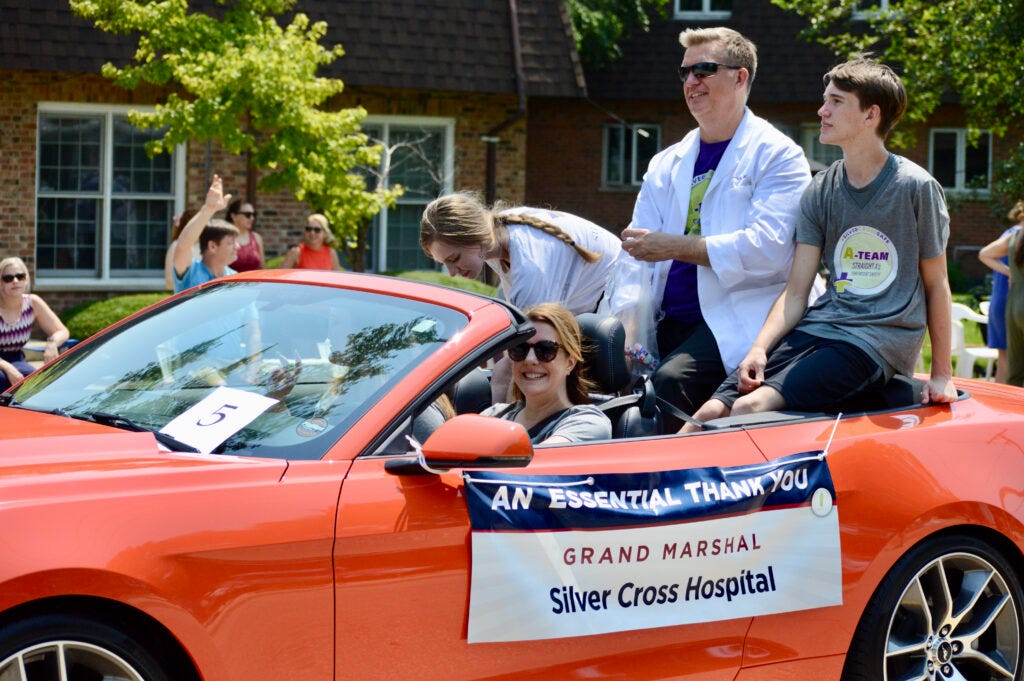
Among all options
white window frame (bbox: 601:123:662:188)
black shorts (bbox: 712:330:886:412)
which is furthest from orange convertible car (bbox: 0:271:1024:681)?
white window frame (bbox: 601:123:662:188)

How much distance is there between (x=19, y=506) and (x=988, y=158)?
81.9ft

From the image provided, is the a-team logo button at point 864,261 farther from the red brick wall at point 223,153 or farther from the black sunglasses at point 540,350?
the red brick wall at point 223,153

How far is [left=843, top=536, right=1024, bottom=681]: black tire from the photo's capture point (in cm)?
441

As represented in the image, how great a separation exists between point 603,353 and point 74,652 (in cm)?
218

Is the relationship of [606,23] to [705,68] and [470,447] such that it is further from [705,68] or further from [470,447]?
[470,447]

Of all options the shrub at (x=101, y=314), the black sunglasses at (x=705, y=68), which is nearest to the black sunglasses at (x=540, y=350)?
the black sunglasses at (x=705, y=68)

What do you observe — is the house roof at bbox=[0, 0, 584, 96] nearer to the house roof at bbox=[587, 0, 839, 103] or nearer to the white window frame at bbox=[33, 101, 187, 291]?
the white window frame at bbox=[33, 101, 187, 291]

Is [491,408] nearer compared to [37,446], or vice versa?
[37,446]

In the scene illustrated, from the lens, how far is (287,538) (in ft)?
11.0

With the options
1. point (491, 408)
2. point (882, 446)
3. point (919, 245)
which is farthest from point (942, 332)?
point (491, 408)

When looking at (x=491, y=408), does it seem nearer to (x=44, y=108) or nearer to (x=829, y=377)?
(x=829, y=377)

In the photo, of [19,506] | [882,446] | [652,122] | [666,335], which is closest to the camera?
[19,506]

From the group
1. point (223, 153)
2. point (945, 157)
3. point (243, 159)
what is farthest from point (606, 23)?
point (223, 153)

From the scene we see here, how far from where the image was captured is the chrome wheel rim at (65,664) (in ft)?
10.1
